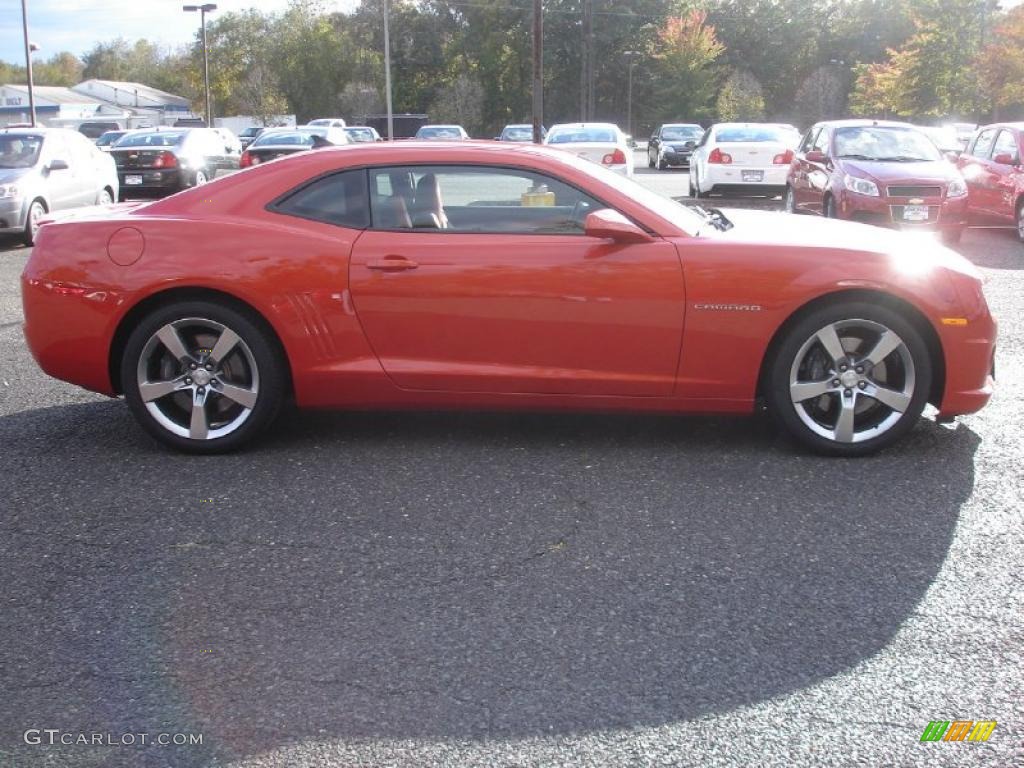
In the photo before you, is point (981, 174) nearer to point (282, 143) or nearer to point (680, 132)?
point (282, 143)

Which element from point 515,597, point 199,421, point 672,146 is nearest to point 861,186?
point 199,421

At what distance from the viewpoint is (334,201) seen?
5.16 meters

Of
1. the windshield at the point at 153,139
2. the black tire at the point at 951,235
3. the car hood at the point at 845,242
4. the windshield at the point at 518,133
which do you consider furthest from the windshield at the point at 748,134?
the windshield at the point at 518,133

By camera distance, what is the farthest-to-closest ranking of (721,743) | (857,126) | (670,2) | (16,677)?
(670,2), (857,126), (16,677), (721,743)

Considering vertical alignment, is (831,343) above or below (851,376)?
above

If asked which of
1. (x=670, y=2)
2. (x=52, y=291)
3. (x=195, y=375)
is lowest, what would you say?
(x=195, y=375)

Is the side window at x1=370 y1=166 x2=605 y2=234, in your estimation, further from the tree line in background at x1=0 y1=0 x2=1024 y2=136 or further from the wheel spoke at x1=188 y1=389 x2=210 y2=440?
the tree line in background at x1=0 y1=0 x2=1024 y2=136

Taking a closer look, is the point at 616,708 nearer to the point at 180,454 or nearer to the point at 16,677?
the point at 16,677

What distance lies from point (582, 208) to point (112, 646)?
2.82 meters

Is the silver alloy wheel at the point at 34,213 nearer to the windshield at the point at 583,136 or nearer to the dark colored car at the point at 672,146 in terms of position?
the windshield at the point at 583,136

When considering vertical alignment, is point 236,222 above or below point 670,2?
below

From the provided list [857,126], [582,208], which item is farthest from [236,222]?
[857,126]

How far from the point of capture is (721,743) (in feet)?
9.05

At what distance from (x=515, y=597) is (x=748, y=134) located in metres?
18.1
